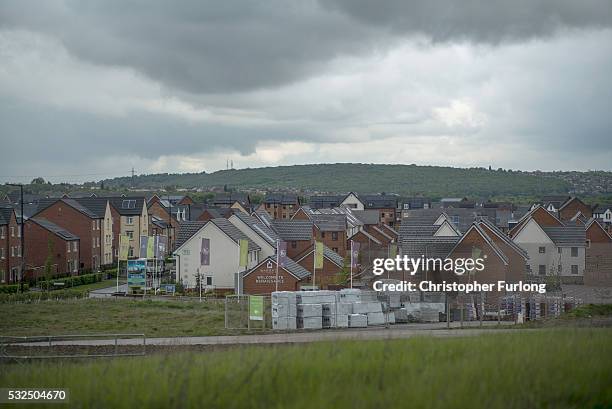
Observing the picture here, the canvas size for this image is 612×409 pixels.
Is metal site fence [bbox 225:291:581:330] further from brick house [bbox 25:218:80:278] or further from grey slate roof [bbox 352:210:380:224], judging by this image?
grey slate roof [bbox 352:210:380:224]

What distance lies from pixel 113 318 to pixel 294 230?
32670 millimetres

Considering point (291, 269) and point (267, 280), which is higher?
point (291, 269)

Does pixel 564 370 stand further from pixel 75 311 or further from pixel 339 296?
pixel 75 311

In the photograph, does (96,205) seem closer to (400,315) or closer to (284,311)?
(284,311)

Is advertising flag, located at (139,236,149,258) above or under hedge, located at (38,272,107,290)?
above

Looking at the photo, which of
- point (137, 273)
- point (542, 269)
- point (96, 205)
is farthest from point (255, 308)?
point (96, 205)

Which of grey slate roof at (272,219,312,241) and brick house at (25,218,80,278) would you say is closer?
brick house at (25,218,80,278)

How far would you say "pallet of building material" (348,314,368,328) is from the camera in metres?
32.6

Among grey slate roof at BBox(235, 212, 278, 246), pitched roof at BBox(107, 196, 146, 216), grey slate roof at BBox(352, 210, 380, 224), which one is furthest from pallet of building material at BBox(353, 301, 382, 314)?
grey slate roof at BBox(352, 210, 380, 224)

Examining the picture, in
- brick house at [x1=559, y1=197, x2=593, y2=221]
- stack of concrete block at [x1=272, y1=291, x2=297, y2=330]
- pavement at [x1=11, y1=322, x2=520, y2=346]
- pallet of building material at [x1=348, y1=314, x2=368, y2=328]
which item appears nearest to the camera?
pavement at [x1=11, y1=322, x2=520, y2=346]

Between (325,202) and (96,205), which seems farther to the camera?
(325,202)

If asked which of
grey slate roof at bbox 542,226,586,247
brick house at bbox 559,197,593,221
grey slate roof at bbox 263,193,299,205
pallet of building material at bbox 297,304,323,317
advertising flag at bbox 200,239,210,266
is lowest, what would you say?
pallet of building material at bbox 297,304,323,317

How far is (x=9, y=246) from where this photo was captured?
60.7 meters

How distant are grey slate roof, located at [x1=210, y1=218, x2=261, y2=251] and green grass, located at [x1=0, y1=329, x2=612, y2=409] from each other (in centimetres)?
3921
